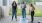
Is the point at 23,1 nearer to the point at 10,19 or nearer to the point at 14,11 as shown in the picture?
the point at 14,11

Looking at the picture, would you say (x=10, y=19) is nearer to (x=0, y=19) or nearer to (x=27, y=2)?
(x=0, y=19)

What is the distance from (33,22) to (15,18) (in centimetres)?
29

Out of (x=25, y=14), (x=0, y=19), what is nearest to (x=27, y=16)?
(x=25, y=14)

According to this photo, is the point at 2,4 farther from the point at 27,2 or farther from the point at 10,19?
the point at 27,2

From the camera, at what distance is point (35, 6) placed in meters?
1.30

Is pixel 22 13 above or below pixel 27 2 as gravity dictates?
below

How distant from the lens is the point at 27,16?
131 cm

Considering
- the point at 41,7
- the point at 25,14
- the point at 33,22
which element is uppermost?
the point at 41,7

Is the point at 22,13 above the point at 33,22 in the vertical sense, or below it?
above

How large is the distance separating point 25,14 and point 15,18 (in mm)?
173

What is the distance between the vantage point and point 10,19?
4.36ft

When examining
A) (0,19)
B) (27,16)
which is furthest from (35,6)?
(0,19)

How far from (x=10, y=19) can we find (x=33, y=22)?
0.36 meters

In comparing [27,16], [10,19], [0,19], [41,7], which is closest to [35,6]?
[41,7]
